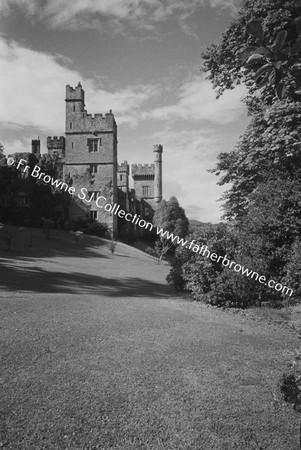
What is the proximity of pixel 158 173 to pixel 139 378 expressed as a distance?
56.1 meters

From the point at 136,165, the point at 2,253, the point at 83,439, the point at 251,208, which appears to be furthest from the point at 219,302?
the point at 136,165

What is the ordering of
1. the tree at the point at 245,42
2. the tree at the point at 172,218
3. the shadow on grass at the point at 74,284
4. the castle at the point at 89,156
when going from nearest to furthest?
the tree at the point at 245,42 < the shadow on grass at the point at 74,284 < the castle at the point at 89,156 < the tree at the point at 172,218

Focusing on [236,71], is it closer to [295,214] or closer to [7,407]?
[295,214]

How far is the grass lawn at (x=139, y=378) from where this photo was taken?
4289 mm

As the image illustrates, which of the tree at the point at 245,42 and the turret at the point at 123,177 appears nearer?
the tree at the point at 245,42

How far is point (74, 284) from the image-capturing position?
55.1 feet

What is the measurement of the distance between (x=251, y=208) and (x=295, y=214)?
1.94 meters

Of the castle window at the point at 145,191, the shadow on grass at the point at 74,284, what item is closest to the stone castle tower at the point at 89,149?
the castle window at the point at 145,191

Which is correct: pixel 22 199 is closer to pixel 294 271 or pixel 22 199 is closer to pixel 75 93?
pixel 75 93

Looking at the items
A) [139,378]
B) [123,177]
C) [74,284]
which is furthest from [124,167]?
[139,378]

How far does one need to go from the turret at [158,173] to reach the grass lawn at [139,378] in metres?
48.9

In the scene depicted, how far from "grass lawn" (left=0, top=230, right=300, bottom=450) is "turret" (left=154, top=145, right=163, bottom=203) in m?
48.9

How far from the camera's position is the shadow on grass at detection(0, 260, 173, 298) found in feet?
48.4

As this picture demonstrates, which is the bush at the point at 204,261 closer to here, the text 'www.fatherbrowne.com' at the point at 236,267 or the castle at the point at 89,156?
the text 'www.fatherbrowne.com' at the point at 236,267
